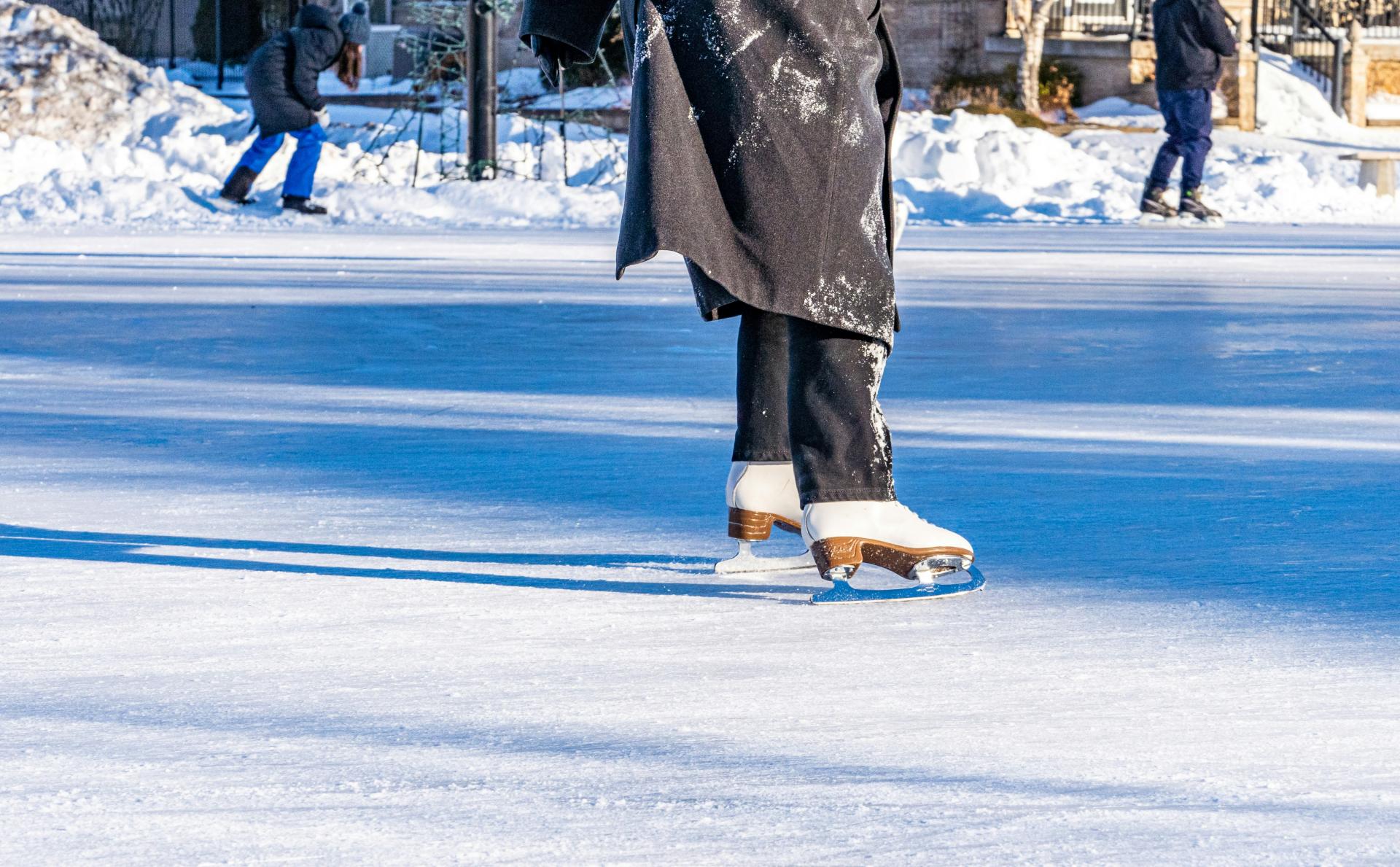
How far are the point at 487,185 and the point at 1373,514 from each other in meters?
12.7

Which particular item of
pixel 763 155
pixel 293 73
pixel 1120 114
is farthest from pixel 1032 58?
pixel 763 155

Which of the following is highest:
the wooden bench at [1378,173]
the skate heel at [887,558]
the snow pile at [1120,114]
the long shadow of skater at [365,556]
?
the snow pile at [1120,114]

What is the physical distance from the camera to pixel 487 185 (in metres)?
16.2

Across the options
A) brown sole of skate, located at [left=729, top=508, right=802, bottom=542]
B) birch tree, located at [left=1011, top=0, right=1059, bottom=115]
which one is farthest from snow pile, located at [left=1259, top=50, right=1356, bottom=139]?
brown sole of skate, located at [left=729, top=508, right=802, bottom=542]

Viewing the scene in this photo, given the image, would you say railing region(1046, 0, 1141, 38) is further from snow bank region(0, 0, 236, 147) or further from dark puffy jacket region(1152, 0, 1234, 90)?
dark puffy jacket region(1152, 0, 1234, 90)

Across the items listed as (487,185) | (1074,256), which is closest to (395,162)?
(487,185)

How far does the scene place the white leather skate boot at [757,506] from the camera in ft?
11.2

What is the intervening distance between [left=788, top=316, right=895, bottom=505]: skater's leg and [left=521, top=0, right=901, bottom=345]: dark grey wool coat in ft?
0.18

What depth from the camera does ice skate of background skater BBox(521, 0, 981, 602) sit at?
317cm

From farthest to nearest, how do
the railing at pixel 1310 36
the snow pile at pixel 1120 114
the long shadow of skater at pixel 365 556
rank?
the railing at pixel 1310 36 → the snow pile at pixel 1120 114 → the long shadow of skater at pixel 365 556

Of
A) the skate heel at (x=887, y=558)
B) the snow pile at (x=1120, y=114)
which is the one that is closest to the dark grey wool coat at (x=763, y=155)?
the skate heel at (x=887, y=558)

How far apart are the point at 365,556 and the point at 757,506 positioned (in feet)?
2.14

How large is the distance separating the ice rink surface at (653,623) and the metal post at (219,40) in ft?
70.3

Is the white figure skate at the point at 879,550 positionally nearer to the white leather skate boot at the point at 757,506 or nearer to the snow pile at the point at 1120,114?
the white leather skate boot at the point at 757,506
